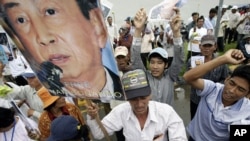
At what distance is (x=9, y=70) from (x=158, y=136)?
459cm

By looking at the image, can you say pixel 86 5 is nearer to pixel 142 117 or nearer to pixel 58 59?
pixel 58 59

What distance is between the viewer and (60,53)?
1.95 metres

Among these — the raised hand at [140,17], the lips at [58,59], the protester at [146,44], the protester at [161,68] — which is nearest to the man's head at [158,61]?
the protester at [161,68]

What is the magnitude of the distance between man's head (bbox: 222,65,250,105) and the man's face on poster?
101 centimetres

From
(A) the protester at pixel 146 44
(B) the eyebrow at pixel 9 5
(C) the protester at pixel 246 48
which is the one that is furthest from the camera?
(A) the protester at pixel 146 44

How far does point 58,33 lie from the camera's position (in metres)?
1.85

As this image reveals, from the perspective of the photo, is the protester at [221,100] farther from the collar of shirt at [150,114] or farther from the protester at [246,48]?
the protester at [246,48]

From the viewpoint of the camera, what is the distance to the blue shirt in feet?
6.86

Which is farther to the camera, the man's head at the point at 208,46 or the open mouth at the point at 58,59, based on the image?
the man's head at the point at 208,46

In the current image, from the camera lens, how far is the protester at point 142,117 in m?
1.97

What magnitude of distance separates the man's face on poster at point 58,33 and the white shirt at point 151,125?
0.47 meters

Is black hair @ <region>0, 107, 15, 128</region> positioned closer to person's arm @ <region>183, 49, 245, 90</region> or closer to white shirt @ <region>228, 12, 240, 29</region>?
person's arm @ <region>183, 49, 245, 90</region>

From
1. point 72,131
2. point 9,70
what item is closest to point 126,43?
point 9,70

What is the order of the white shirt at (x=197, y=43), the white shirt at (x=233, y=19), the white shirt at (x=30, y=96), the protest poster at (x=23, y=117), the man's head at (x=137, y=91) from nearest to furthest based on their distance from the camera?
the man's head at (x=137, y=91) → the protest poster at (x=23, y=117) → the white shirt at (x=30, y=96) → the white shirt at (x=197, y=43) → the white shirt at (x=233, y=19)
